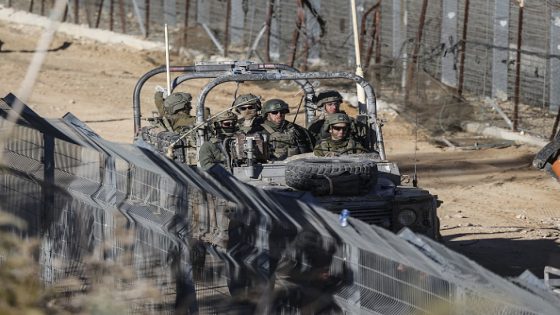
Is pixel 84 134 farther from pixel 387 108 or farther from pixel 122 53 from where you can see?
pixel 122 53

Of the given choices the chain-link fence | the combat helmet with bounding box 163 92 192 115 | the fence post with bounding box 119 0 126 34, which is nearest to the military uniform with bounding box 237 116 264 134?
the combat helmet with bounding box 163 92 192 115

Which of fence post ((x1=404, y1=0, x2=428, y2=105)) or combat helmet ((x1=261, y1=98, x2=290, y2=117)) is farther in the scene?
fence post ((x1=404, y1=0, x2=428, y2=105))

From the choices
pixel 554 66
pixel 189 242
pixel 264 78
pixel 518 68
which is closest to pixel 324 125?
pixel 264 78

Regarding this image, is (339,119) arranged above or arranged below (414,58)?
below

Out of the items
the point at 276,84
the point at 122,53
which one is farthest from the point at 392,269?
the point at 122,53

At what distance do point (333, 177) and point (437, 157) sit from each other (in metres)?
8.19

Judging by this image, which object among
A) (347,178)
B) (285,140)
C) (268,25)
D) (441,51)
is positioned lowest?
(347,178)

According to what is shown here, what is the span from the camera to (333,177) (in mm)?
9055

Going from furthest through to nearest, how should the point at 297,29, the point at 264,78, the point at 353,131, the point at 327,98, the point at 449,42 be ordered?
the point at 297,29 < the point at 449,42 < the point at 327,98 < the point at 264,78 < the point at 353,131

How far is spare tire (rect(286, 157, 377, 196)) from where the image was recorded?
29.7ft

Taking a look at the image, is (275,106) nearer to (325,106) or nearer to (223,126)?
(223,126)

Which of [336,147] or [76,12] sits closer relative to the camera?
[336,147]

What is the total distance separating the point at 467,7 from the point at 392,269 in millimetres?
14499

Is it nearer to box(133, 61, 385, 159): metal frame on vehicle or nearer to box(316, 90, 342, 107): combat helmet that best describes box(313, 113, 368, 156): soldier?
box(133, 61, 385, 159): metal frame on vehicle
